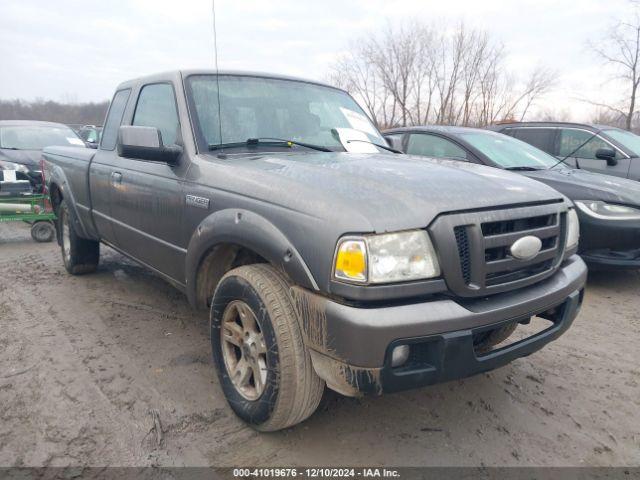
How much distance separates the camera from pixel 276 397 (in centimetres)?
212

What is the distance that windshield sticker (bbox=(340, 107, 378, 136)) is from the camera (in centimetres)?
348

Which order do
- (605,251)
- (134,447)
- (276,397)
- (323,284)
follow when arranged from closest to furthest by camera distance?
1. (323,284)
2. (276,397)
3. (134,447)
4. (605,251)

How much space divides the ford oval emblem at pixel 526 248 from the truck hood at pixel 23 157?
8.54m

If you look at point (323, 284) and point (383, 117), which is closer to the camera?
point (323, 284)

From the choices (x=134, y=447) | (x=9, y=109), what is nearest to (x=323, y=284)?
(x=134, y=447)

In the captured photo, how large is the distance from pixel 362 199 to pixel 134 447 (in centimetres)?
161

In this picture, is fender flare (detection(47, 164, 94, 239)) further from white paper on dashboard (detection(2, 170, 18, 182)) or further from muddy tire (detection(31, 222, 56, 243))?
white paper on dashboard (detection(2, 170, 18, 182))

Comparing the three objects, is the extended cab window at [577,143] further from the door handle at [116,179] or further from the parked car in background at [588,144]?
the door handle at [116,179]

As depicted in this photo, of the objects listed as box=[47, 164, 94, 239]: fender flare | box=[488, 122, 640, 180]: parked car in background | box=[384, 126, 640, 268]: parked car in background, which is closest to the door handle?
box=[47, 164, 94, 239]: fender flare

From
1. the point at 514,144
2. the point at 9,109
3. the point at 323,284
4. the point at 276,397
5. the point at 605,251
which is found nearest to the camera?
the point at 323,284

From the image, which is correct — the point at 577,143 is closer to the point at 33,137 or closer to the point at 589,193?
the point at 589,193

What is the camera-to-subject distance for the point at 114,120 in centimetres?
402

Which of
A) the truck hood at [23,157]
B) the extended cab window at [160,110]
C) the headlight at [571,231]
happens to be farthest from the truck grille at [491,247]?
the truck hood at [23,157]

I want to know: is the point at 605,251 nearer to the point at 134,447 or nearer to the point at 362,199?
the point at 362,199
